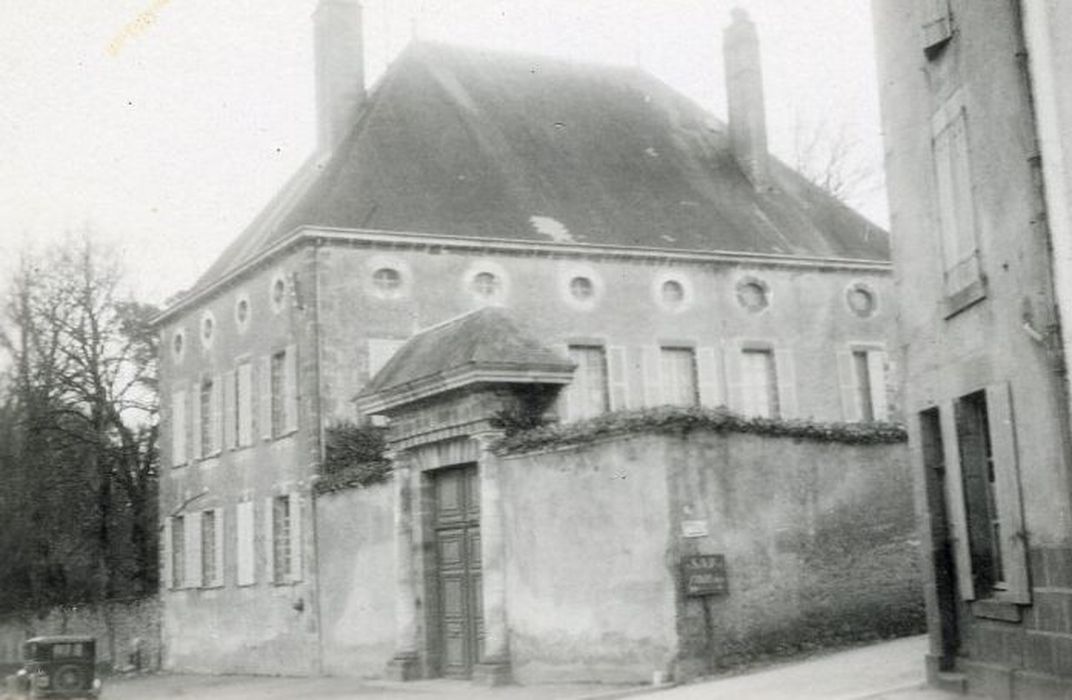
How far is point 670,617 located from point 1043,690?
4.91 meters

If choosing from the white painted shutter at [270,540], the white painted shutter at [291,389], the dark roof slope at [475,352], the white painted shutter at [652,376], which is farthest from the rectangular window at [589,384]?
the dark roof slope at [475,352]

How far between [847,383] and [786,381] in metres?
1.61

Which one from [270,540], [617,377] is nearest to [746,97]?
[617,377]

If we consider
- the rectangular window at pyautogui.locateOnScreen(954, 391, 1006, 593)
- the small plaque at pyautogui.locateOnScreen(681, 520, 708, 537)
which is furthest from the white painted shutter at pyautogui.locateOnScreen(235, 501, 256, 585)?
the rectangular window at pyautogui.locateOnScreen(954, 391, 1006, 593)

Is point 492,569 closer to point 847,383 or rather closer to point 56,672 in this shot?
point 56,672

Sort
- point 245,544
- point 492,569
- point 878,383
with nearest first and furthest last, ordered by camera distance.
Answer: point 492,569 < point 245,544 < point 878,383

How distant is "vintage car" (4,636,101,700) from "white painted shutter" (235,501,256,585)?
6009mm

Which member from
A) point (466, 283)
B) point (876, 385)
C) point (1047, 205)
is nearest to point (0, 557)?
point (466, 283)

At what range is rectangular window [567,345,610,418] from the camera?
2747 centimetres

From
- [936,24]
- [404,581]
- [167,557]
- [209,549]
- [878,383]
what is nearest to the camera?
[936,24]

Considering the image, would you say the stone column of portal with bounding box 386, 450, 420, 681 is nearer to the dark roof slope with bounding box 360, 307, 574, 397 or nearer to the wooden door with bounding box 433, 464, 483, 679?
the wooden door with bounding box 433, 464, 483, 679

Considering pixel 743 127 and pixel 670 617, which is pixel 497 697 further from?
pixel 743 127

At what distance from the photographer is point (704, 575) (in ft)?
48.3

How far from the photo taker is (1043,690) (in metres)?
10.3
